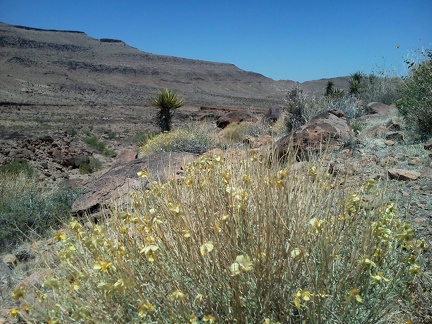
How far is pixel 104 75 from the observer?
76438 millimetres

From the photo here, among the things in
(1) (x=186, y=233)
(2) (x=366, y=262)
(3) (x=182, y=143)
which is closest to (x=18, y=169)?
(3) (x=182, y=143)

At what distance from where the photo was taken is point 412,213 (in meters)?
3.65

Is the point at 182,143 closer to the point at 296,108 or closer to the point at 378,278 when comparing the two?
the point at 296,108

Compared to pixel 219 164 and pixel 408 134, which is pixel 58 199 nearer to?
pixel 219 164

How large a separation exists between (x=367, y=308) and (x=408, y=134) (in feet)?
20.4

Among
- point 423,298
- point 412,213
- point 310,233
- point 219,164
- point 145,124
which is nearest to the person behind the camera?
point 310,233

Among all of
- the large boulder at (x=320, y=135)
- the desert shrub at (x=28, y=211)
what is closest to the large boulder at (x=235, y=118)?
the large boulder at (x=320, y=135)

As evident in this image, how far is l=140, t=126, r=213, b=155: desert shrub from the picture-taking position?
9562mm

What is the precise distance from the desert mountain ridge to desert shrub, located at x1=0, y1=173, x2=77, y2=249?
39126 millimetres

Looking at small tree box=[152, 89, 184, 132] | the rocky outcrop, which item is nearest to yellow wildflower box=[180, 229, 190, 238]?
the rocky outcrop

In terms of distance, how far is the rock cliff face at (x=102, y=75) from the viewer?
55594 mm

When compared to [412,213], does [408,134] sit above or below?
above

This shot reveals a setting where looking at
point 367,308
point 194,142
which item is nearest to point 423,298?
point 367,308

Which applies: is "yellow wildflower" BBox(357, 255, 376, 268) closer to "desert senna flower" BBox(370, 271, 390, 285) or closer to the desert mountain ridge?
"desert senna flower" BBox(370, 271, 390, 285)
